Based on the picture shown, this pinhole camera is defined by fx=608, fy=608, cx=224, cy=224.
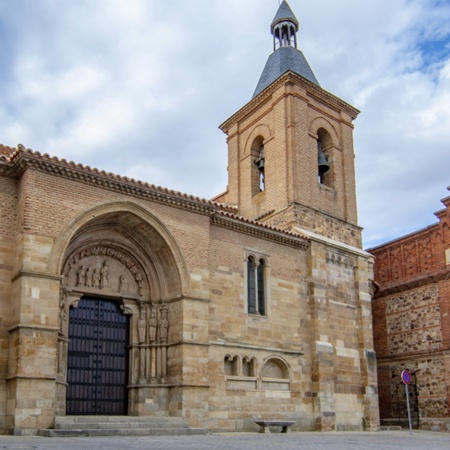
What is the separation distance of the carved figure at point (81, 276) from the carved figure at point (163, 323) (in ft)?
8.05

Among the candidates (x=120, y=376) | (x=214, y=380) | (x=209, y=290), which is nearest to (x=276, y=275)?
(x=209, y=290)

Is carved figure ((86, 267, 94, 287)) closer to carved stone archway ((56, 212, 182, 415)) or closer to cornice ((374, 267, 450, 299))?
carved stone archway ((56, 212, 182, 415))

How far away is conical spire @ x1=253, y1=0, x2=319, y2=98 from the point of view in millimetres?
26641

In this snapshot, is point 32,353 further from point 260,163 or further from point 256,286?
point 260,163

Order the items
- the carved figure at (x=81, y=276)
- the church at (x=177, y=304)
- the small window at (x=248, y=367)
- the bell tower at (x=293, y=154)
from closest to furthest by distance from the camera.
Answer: the church at (x=177, y=304) → the carved figure at (x=81, y=276) → the small window at (x=248, y=367) → the bell tower at (x=293, y=154)

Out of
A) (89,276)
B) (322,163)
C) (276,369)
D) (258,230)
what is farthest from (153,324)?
(322,163)

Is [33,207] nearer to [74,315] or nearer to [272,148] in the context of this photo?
[74,315]

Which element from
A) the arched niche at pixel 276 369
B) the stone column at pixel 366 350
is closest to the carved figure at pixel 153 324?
the arched niche at pixel 276 369

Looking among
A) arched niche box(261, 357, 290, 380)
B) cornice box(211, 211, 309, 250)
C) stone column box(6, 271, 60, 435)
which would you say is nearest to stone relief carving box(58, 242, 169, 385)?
stone column box(6, 271, 60, 435)

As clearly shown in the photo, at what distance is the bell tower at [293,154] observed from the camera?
23859mm

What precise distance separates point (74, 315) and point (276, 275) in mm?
6950

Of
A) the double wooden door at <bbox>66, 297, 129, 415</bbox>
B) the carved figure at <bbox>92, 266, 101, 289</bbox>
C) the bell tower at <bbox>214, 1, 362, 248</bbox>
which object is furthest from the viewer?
the bell tower at <bbox>214, 1, 362, 248</bbox>

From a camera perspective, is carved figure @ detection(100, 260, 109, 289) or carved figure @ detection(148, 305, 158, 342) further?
carved figure @ detection(148, 305, 158, 342)

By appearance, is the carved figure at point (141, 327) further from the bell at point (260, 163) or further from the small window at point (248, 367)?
the bell at point (260, 163)
